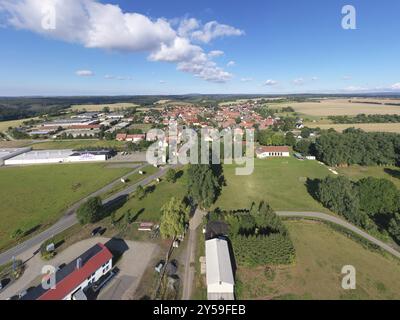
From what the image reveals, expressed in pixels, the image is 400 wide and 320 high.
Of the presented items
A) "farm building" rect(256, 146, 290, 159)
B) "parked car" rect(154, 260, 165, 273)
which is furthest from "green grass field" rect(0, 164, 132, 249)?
"farm building" rect(256, 146, 290, 159)

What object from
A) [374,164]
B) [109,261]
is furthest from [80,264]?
[374,164]

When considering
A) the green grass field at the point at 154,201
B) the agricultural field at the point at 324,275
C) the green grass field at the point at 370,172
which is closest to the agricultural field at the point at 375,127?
the green grass field at the point at 370,172

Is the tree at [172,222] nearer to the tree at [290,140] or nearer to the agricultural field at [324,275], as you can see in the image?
the agricultural field at [324,275]

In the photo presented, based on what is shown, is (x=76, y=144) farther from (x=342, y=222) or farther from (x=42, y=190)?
(x=342, y=222)

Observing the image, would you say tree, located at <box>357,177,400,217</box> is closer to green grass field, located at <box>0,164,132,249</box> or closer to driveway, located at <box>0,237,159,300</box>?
driveway, located at <box>0,237,159,300</box>

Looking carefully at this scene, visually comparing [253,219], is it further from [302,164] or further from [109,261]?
[302,164]
